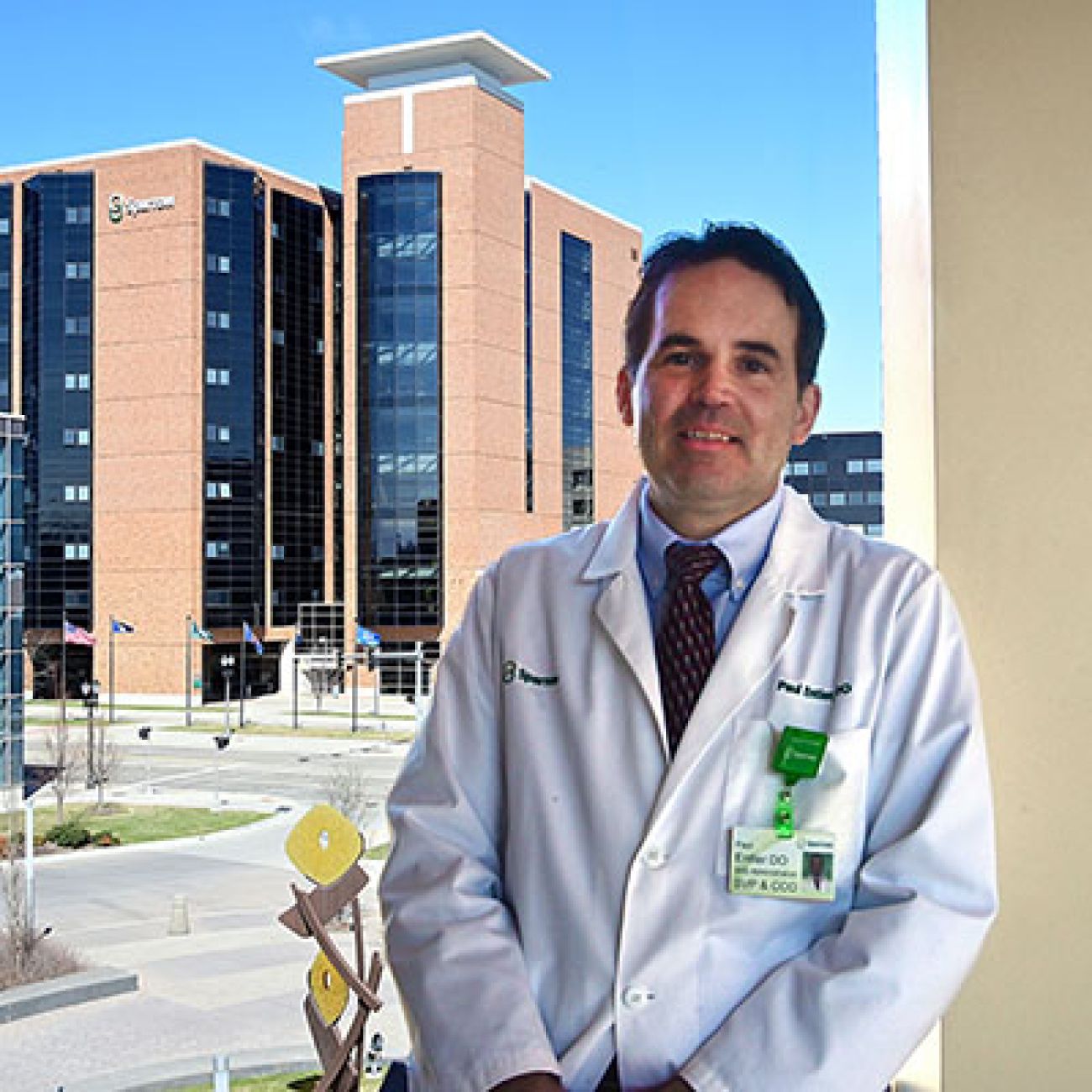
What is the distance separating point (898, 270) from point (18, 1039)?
6073mm

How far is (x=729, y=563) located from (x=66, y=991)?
690 centimetres

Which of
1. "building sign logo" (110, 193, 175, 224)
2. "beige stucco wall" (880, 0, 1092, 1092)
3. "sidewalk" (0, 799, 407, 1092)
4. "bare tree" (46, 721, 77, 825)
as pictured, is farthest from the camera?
"building sign logo" (110, 193, 175, 224)

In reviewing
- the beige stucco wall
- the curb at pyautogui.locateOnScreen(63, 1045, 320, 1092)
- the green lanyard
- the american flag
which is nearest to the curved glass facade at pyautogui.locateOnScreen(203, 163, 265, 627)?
the american flag

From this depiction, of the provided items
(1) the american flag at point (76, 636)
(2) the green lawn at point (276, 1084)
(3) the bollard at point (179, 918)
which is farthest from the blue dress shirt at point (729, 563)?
(1) the american flag at point (76, 636)

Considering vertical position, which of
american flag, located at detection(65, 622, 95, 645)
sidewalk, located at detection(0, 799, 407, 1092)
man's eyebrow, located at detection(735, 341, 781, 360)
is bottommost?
sidewalk, located at detection(0, 799, 407, 1092)

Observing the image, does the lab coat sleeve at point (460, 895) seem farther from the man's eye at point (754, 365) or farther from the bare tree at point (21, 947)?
the bare tree at point (21, 947)

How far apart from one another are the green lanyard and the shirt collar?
0.51 ft

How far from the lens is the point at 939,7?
4.36ft

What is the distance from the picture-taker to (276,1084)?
5125mm

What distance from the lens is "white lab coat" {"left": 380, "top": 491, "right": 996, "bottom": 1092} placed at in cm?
96

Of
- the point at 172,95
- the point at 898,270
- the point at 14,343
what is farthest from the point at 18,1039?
the point at 172,95

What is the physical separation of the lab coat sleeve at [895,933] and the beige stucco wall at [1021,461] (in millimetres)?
285

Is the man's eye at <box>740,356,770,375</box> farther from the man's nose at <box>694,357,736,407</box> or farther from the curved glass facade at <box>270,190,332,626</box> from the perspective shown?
the curved glass facade at <box>270,190,332,626</box>

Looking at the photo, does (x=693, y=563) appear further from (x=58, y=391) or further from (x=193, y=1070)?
(x=58, y=391)
